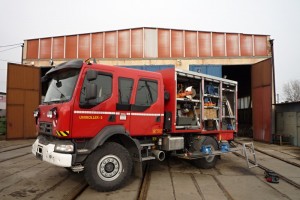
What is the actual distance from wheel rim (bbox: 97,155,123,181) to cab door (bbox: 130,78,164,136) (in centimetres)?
85

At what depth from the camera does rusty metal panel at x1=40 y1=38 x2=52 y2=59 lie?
1905 cm

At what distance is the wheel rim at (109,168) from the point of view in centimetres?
530

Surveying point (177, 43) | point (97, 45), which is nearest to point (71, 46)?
point (97, 45)

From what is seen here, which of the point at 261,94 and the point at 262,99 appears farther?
the point at 261,94

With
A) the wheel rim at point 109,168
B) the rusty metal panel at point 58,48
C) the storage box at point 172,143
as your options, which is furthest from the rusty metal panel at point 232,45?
the wheel rim at point 109,168

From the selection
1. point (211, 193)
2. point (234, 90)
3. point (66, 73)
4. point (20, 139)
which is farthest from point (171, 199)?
point (20, 139)

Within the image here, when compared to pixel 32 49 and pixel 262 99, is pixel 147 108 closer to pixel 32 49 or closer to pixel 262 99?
pixel 262 99

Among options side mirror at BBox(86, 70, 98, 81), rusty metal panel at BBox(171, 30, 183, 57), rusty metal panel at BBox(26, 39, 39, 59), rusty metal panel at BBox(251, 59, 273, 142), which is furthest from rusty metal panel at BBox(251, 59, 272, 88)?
rusty metal panel at BBox(26, 39, 39, 59)

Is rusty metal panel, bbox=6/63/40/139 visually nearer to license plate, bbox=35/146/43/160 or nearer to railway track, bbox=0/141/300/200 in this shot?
railway track, bbox=0/141/300/200

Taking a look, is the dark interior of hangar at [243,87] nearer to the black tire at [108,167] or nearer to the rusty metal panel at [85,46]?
the rusty metal panel at [85,46]

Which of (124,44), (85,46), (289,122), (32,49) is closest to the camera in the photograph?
(289,122)

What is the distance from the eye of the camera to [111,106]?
18.5 feet

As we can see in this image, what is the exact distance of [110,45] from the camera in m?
18.6

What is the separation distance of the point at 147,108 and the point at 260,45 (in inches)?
602
